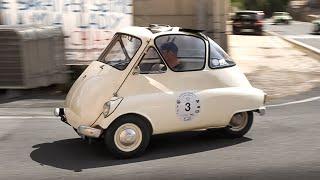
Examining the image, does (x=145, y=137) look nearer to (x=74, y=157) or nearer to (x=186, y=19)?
(x=74, y=157)

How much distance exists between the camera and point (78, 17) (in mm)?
12578

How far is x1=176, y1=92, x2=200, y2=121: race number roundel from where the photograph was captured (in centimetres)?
711

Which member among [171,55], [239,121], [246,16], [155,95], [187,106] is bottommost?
[246,16]

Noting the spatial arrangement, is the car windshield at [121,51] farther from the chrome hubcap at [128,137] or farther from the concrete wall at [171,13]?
the concrete wall at [171,13]

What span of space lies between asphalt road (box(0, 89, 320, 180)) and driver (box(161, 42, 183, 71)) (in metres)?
1.11

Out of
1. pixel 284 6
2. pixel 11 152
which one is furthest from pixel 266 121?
pixel 284 6

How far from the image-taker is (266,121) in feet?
30.1

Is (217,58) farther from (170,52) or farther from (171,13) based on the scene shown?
(171,13)

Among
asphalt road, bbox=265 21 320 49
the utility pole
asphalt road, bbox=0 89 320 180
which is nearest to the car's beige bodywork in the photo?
asphalt road, bbox=0 89 320 180

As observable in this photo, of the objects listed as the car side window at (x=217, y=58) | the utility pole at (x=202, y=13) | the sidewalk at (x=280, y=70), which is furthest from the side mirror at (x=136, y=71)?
the utility pole at (x=202, y=13)

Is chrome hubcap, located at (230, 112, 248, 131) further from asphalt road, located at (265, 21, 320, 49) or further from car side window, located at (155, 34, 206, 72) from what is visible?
asphalt road, located at (265, 21, 320, 49)

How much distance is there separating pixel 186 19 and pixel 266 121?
6720 millimetres

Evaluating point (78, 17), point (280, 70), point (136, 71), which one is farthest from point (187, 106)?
point (280, 70)

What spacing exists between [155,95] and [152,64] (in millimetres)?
404
